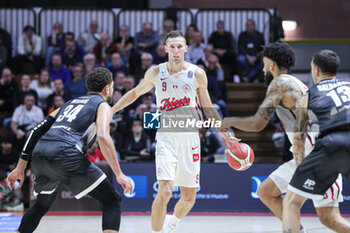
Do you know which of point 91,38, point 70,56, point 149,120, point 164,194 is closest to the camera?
point 164,194

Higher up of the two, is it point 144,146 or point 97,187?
point 97,187

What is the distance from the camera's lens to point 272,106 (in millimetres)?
4734

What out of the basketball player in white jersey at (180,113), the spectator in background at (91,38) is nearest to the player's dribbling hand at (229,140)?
the basketball player in white jersey at (180,113)

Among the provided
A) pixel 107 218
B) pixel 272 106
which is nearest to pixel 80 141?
pixel 107 218

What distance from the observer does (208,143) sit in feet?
31.3

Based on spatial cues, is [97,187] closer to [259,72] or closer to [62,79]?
[62,79]

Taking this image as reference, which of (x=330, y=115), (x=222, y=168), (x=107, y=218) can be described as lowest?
(x=222, y=168)

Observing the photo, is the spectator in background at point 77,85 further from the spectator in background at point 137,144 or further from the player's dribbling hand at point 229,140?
the player's dribbling hand at point 229,140

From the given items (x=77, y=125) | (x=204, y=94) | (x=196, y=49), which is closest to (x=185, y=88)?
(x=204, y=94)

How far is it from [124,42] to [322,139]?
8556mm

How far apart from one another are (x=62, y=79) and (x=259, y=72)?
15.1 feet

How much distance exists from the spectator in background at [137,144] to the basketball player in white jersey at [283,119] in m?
4.31

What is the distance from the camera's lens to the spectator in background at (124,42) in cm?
1212

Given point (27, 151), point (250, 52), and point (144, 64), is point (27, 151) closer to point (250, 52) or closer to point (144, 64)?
point (144, 64)
